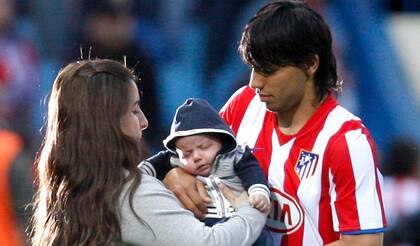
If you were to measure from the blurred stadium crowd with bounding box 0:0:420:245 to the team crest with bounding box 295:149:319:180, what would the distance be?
158cm

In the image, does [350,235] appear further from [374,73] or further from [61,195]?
[374,73]

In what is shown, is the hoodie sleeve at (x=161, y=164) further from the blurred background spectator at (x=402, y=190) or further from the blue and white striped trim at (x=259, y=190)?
the blurred background spectator at (x=402, y=190)

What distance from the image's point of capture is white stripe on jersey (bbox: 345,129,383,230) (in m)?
3.21

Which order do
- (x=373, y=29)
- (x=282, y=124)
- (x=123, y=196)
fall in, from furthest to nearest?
(x=373, y=29)
(x=282, y=124)
(x=123, y=196)

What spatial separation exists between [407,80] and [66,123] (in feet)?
7.70

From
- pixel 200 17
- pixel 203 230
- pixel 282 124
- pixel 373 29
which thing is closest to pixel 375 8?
pixel 373 29

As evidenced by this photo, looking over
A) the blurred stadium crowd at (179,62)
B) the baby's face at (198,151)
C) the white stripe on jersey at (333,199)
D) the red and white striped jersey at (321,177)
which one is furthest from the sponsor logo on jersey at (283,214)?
the blurred stadium crowd at (179,62)

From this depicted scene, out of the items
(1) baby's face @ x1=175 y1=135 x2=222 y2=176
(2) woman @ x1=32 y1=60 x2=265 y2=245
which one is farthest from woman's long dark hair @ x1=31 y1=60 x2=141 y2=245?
(1) baby's face @ x1=175 y1=135 x2=222 y2=176

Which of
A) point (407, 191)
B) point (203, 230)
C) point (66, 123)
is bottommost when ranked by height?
point (407, 191)

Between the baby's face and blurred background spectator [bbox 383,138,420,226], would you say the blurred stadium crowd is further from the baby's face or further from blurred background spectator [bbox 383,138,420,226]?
the baby's face

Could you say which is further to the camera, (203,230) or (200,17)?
(200,17)

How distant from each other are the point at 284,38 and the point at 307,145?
341 mm

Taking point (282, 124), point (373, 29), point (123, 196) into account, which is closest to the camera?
point (123, 196)

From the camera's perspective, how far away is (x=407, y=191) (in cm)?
492
